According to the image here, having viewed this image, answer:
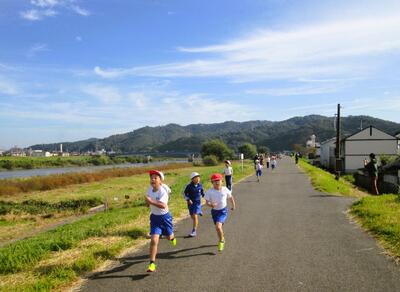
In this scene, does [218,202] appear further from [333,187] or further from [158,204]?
[333,187]

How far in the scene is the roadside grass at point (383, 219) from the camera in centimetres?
856

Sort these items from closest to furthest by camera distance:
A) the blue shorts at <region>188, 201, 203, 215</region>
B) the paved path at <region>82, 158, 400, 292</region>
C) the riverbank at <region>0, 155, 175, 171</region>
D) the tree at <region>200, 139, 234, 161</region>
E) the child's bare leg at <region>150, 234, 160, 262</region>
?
the paved path at <region>82, 158, 400, 292</region> < the child's bare leg at <region>150, 234, 160, 262</region> < the blue shorts at <region>188, 201, 203, 215</region> < the riverbank at <region>0, 155, 175, 171</region> < the tree at <region>200, 139, 234, 161</region>

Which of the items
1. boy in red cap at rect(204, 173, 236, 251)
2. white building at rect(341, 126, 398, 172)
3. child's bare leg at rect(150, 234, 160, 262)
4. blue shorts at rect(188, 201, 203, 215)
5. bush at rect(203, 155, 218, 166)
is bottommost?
bush at rect(203, 155, 218, 166)

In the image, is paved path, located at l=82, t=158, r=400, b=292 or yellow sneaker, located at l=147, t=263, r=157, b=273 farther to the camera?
yellow sneaker, located at l=147, t=263, r=157, b=273

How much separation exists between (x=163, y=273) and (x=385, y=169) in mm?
27182

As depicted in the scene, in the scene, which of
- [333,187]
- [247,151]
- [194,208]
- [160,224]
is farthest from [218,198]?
[247,151]

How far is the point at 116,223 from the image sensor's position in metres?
12.0

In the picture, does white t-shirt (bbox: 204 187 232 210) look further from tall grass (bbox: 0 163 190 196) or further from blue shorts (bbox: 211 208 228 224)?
tall grass (bbox: 0 163 190 196)

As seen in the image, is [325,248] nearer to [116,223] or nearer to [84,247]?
[84,247]

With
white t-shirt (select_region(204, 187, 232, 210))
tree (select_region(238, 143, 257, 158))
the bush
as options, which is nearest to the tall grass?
white t-shirt (select_region(204, 187, 232, 210))

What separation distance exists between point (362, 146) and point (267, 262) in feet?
159

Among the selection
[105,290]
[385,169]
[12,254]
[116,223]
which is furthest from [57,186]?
[105,290]

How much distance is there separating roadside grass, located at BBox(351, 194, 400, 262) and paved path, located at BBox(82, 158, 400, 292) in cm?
27

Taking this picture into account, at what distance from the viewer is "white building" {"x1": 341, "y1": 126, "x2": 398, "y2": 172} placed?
51.7 metres
